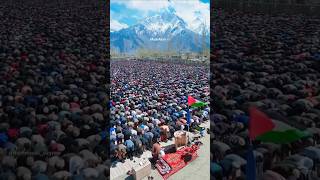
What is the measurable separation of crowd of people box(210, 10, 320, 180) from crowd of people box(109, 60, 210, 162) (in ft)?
6.22

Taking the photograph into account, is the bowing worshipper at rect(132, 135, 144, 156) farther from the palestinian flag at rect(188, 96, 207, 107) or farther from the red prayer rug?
the palestinian flag at rect(188, 96, 207, 107)

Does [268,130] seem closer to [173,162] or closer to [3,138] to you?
[173,162]

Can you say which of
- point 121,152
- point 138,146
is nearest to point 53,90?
point 121,152

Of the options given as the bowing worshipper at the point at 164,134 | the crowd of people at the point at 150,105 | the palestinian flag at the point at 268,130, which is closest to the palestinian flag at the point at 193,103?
the crowd of people at the point at 150,105

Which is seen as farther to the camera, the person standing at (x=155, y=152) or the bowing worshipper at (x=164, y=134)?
the bowing worshipper at (x=164, y=134)

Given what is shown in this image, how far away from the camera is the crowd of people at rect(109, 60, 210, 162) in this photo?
435 inches

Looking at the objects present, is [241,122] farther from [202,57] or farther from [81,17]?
[202,57]

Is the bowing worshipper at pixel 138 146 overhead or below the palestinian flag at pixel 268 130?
below

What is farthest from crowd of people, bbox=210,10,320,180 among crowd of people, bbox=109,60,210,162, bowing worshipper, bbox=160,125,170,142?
crowd of people, bbox=109,60,210,162

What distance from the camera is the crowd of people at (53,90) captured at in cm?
878

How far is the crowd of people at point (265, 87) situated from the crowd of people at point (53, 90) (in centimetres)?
292

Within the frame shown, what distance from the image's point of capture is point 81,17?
1502 centimetres

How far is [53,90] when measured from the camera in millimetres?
11672

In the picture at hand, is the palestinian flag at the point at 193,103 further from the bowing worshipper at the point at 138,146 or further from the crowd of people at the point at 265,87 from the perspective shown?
the bowing worshipper at the point at 138,146
